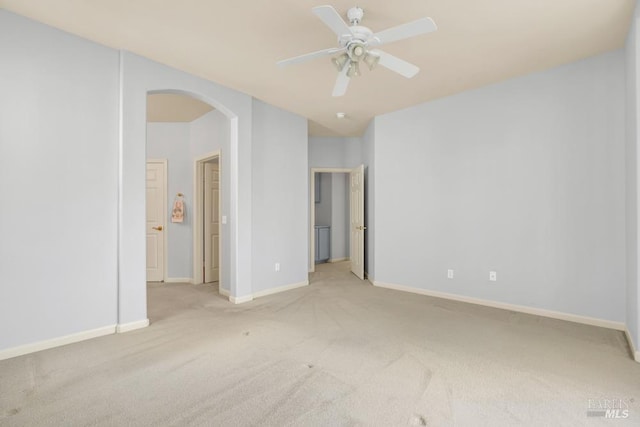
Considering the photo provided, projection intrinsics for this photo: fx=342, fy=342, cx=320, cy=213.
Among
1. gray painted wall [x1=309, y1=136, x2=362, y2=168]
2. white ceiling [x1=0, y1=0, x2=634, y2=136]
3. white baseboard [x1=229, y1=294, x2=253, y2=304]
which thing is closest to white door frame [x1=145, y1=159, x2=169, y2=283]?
white baseboard [x1=229, y1=294, x2=253, y2=304]

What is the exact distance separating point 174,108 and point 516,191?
4.58 meters

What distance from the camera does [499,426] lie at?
5.81 feet

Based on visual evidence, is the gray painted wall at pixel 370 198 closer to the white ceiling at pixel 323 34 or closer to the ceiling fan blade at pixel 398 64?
the white ceiling at pixel 323 34

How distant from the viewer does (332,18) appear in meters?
2.09

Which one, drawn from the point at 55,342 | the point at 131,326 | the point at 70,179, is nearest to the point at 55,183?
the point at 70,179

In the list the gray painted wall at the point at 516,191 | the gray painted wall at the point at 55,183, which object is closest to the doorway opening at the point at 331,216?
the gray painted wall at the point at 516,191

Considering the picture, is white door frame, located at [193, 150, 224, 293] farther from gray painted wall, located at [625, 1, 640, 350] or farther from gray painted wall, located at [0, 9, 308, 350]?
gray painted wall, located at [625, 1, 640, 350]

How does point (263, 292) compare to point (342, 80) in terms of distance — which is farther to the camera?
point (263, 292)

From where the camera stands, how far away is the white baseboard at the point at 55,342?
2.57 m

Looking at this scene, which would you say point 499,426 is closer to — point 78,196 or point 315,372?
point 315,372

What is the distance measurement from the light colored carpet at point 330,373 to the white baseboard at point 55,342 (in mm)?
73

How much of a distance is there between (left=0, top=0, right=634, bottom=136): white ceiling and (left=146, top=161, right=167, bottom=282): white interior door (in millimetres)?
2445

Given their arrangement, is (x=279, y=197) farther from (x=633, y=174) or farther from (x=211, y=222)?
(x=633, y=174)

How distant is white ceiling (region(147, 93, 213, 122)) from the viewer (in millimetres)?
4453
